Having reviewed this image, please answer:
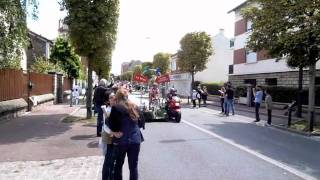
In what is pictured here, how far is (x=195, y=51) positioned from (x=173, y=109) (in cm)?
3465

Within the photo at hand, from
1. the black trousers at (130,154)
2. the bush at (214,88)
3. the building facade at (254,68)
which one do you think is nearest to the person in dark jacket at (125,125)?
the black trousers at (130,154)

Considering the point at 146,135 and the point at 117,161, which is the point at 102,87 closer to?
the point at 146,135

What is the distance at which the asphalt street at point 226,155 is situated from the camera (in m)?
9.33

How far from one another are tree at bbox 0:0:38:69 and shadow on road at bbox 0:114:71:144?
257cm

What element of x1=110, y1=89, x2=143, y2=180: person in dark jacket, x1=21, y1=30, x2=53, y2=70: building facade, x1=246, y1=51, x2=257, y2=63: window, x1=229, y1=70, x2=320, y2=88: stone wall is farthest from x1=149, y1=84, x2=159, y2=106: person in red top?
x1=21, y1=30, x2=53, y2=70: building facade

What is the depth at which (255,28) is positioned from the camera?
22031 millimetres

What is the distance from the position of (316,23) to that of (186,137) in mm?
7307

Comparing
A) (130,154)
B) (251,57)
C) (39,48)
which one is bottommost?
(130,154)

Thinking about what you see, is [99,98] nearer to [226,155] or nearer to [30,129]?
[30,129]

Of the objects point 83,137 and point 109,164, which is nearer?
point 109,164

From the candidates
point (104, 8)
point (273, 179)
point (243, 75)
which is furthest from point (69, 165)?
point (243, 75)

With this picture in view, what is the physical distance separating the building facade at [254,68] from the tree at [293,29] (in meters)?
12.0

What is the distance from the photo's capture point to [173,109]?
21375 mm

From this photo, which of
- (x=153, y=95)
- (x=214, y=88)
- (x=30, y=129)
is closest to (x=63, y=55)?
(x=214, y=88)
